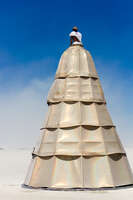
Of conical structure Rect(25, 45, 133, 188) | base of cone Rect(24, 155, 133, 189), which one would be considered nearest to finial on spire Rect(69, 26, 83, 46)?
conical structure Rect(25, 45, 133, 188)

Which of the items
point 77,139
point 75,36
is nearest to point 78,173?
point 77,139

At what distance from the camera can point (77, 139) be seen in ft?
31.6

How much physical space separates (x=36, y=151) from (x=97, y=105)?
9.33 feet

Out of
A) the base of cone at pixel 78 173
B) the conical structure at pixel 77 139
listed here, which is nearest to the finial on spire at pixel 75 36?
the conical structure at pixel 77 139

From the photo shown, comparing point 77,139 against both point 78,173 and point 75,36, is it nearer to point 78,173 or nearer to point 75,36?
point 78,173

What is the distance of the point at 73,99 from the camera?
10.3m

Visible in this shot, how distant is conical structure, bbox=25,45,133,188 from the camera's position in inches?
360

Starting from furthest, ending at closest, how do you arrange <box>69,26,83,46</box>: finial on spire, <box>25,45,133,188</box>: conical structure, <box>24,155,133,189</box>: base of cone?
<box>69,26,83,46</box>: finial on spire, <box>25,45,133,188</box>: conical structure, <box>24,155,133,189</box>: base of cone

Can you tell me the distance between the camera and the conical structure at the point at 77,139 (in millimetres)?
9148

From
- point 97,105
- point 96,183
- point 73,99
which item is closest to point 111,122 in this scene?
point 97,105

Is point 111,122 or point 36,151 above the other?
point 111,122

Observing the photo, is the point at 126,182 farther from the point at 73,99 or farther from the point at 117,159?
the point at 73,99

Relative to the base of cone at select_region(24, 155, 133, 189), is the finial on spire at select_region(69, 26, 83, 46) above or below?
above

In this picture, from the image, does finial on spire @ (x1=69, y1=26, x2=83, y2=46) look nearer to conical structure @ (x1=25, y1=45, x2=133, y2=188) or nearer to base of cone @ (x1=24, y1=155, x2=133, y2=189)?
conical structure @ (x1=25, y1=45, x2=133, y2=188)
